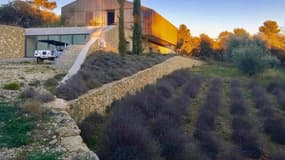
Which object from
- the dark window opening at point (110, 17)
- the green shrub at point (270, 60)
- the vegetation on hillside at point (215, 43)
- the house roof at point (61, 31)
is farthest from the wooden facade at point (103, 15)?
the green shrub at point (270, 60)

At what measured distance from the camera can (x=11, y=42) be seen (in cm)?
2775

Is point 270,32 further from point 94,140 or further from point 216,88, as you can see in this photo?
point 94,140

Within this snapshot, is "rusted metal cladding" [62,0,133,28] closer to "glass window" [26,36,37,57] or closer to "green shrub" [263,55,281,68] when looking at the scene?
"glass window" [26,36,37,57]

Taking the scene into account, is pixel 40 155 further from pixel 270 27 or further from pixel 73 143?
pixel 270 27

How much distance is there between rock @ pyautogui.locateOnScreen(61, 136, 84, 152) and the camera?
599 cm

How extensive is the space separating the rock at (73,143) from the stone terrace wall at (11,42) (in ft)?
72.0

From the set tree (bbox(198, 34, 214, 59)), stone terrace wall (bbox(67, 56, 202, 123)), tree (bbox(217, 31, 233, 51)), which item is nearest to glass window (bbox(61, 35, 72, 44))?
stone terrace wall (bbox(67, 56, 202, 123))

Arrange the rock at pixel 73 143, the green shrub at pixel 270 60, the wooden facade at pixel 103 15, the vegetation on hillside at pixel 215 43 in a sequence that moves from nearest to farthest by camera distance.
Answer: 1. the rock at pixel 73 143
2. the green shrub at pixel 270 60
3. the wooden facade at pixel 103 15
4. the vegetation on hillside at pixel 215 43

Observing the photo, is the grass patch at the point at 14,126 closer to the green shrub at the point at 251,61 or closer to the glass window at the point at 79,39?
the green shrub at the point at 251,61

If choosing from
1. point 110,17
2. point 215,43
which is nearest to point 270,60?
point 110,17

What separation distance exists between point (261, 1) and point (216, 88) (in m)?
11.6

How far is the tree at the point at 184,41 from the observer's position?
50831 mm

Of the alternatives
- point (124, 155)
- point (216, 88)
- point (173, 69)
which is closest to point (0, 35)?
point (173, 69)

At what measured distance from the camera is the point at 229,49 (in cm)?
3678
